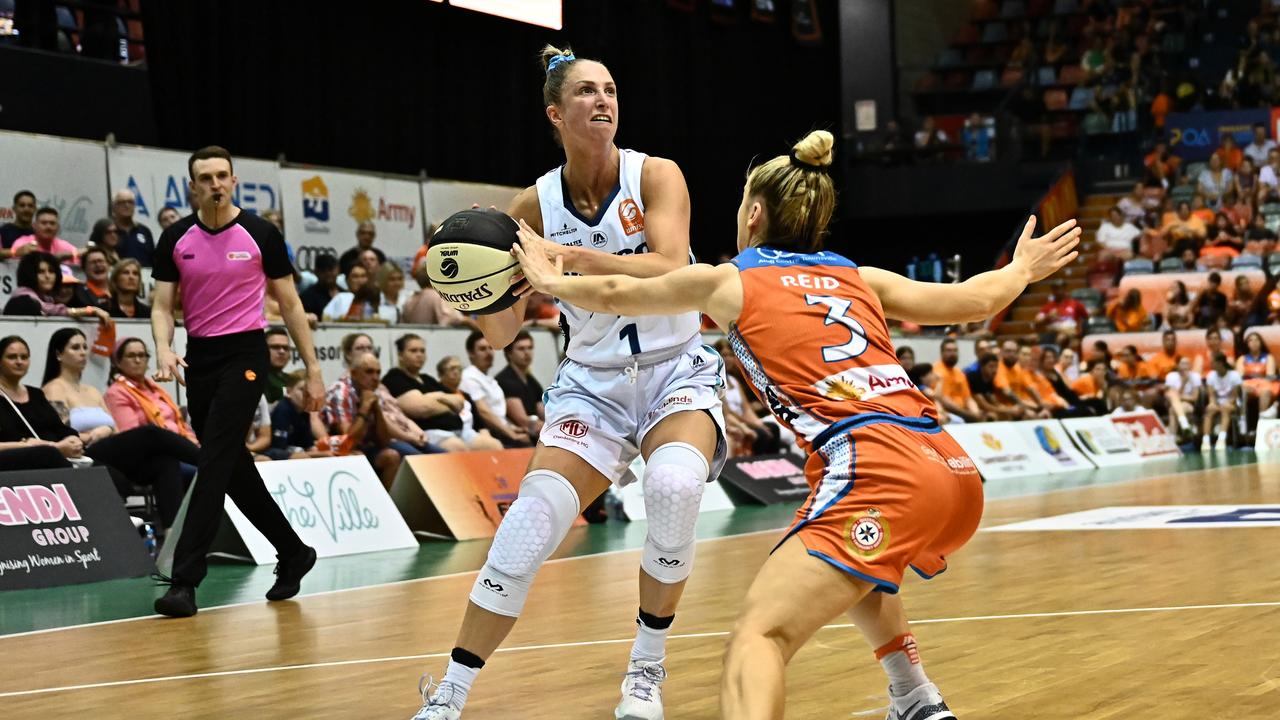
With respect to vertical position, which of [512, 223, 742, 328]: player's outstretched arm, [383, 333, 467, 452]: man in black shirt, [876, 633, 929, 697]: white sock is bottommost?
[383, 333, 467, 452]: man in black shirt

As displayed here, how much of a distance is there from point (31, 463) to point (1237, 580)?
20.2ft

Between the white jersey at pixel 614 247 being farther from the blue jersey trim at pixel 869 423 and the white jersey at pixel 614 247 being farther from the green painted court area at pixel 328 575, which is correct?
the green painted court area at pixel 328 575

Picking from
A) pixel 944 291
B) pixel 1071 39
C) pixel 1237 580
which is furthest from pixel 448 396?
pixel 1071 39

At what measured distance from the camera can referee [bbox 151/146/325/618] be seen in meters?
6.77

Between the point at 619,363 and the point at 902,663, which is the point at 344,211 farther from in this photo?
the point at 902,663

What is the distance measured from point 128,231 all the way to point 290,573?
18.2 feet

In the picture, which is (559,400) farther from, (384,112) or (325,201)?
(384,112)

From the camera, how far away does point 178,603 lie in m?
6.82

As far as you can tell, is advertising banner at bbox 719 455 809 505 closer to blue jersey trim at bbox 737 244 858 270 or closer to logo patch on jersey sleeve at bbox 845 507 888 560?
blue jersey trim at bbox 737 244 858 270

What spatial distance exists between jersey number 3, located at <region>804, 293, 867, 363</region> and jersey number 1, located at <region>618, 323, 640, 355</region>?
106 cm

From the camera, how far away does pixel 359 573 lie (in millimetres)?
8734

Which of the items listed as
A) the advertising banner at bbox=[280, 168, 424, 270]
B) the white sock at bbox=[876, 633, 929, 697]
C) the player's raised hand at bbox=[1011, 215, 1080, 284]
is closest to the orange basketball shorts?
the white sock at bbox=[876, 633, 929, 697]

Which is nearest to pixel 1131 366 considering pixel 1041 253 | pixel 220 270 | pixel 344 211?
pixel 344 211

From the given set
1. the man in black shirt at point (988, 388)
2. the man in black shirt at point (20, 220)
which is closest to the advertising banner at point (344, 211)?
the man in black shirt at point (20, 220)
